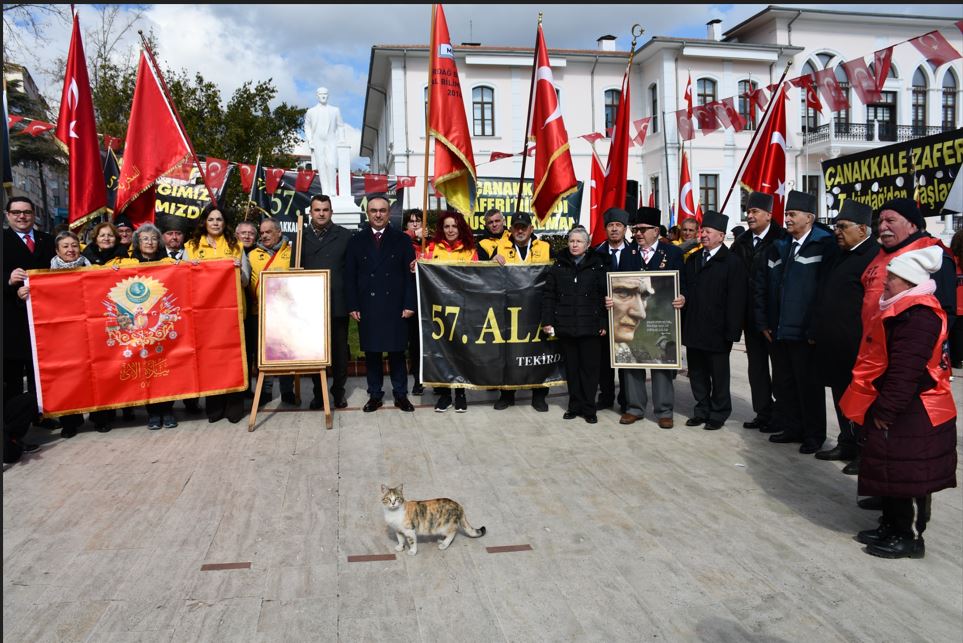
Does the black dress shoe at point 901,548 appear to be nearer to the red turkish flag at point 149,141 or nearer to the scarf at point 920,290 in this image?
the scarf at point 920,290

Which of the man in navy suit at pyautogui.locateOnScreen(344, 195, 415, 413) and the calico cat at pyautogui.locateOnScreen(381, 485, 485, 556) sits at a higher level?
the man in navy suit at pyautogui.locateOnScreen(344, 195, 415, 413)

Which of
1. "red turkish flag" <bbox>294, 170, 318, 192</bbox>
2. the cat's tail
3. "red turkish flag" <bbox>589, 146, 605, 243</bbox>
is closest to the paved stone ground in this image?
the cat's tail

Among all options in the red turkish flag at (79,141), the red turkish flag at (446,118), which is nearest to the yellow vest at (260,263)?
the red turkish flag at (79,141)

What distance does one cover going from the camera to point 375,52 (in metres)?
33.8

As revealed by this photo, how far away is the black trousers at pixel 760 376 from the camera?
6.79m

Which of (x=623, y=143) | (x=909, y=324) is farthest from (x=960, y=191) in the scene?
(x=909, y=324)

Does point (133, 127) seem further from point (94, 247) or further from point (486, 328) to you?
point (486, 328)

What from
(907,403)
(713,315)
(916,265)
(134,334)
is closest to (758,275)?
(713,315)

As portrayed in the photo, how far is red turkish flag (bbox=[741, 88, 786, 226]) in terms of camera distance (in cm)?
883

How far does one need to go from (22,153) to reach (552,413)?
88.9ft

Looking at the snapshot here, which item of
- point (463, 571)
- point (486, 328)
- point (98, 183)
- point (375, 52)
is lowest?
point (463, 571)

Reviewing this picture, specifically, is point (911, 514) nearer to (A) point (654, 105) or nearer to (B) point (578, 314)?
(B) point (578, 314)

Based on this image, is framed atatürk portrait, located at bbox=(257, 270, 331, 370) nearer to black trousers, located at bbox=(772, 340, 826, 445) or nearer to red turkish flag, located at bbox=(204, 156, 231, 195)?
black trousers, located at bbox=(772, 340, 826, 445)

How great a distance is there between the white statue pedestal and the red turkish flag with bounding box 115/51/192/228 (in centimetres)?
707
